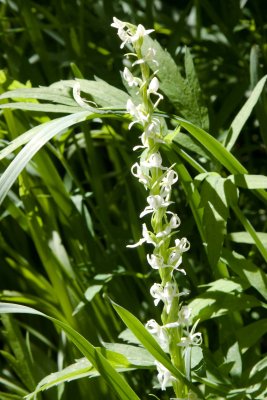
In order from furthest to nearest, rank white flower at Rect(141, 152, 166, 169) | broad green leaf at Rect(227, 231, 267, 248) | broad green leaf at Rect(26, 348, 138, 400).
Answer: broad green leaf at Rect(227, 231, 267, 248) < broad green leaf at Rect(26, 348, 138, 400) < white flower at Rect(141, 152, 166, 169)

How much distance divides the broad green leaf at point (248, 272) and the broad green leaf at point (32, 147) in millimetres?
211

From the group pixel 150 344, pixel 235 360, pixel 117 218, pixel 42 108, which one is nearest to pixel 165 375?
pixel 150 344

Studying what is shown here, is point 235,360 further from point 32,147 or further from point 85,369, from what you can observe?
point 32,147

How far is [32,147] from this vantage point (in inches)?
25.2

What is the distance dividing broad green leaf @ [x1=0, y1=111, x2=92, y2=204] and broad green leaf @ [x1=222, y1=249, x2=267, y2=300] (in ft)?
0.69

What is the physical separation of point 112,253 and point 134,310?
0.09 metres

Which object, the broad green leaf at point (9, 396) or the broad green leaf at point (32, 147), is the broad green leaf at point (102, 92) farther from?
the broad green leaf at point (9, 396)

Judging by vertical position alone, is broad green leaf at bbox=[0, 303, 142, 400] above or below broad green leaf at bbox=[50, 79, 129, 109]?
below

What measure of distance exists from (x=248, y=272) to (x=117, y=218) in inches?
18.8

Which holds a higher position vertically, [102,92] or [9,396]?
[102,92]

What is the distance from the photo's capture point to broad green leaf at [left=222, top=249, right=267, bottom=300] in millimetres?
750

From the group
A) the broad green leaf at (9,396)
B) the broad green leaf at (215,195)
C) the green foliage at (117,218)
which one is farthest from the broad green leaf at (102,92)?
the broad green leaf at (9,396)

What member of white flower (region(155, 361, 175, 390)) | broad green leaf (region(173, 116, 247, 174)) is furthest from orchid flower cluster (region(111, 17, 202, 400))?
broad green leaf (region(173, 116, 247, 174))

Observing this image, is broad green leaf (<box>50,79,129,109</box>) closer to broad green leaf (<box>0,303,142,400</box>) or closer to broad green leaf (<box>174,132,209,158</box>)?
broad green leaf (<box>174,132,209,158</box>)
